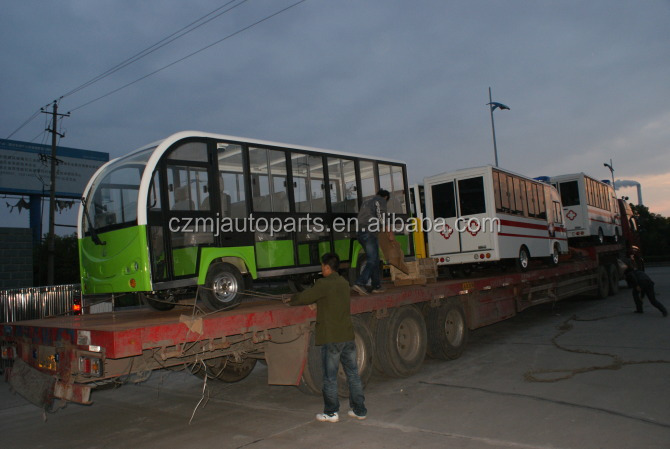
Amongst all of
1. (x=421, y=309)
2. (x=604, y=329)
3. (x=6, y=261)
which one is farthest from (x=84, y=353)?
(x=6, y=261)

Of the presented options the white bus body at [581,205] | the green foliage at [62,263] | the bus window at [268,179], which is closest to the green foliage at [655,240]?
the white bus body at [581,205]

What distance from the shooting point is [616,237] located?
21906 mm

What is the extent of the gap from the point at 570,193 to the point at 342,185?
1190cm

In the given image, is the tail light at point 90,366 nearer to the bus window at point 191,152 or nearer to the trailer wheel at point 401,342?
the bus window at point 191,152

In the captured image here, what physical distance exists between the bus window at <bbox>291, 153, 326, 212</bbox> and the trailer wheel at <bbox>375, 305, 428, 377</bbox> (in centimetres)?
223

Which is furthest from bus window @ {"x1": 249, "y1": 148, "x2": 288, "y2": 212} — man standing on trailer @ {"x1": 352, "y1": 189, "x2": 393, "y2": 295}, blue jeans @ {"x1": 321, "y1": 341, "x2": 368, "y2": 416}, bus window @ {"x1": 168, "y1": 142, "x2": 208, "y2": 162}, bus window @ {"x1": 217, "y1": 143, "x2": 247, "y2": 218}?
blue jeans @ {"x1": 321, "y1": 341, "x2": 368, "y2": 416}

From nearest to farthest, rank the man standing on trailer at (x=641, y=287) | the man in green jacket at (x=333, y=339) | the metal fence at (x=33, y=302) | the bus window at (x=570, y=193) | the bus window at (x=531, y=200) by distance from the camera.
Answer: the man in green jacket at (x=333, y=339), the metal fence at (x=33, y=302), the man standing on trailer at (x=641, y=287), the bus window at (x=531, y=200), the bus window at (x=570, y=193)

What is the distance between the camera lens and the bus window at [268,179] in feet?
27.0

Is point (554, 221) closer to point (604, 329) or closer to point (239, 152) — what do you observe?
point (604, 329)

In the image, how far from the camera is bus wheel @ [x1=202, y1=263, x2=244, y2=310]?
716 cm

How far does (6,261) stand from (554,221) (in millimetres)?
15781

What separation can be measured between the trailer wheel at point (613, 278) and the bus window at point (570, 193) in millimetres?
2487

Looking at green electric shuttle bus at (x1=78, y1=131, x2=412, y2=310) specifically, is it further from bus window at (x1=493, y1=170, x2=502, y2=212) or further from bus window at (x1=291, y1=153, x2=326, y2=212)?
bus window at (x1=493, y1=170, x2=502, y2=212)

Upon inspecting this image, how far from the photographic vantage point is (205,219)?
289 inches
